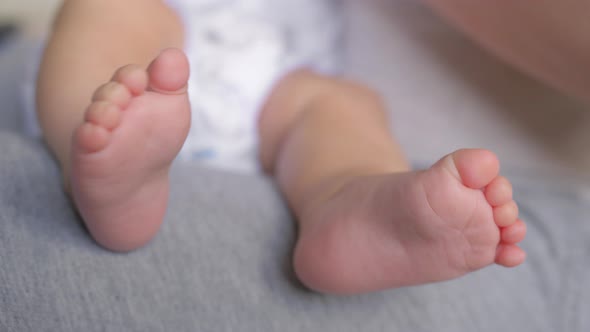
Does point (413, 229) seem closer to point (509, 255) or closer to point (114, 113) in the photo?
point (509, 255)

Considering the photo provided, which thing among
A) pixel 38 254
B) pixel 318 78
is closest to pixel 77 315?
pixel 38 254

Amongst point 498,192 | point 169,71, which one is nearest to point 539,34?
point 498,192

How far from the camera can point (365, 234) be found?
0.42 m

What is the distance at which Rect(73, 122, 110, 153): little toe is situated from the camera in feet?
1.08

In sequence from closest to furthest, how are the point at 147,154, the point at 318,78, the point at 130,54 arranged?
the point at 147,154 < the point at 130,54 < the point at 318,78

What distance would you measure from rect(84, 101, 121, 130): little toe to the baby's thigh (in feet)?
1.24

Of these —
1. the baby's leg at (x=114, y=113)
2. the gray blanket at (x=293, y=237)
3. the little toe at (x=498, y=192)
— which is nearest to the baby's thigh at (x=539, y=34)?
the gray blanket at (x=293, y=237)

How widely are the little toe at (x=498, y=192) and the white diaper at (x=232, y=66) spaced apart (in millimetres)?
352

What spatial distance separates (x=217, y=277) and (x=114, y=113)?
6.7 inches

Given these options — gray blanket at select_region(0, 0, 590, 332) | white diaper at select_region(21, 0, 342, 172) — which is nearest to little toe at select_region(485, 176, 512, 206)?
gray blanket at select_region(0, 0, 590, 332)

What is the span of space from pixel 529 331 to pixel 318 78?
1.23ft

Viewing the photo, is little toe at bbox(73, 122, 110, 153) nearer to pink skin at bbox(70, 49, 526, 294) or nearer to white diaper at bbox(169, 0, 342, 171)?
pink skin at bbox(70, 49, 526, 294)

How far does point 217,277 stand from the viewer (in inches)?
17.3

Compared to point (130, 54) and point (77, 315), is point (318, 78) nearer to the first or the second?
point (130, 54)
